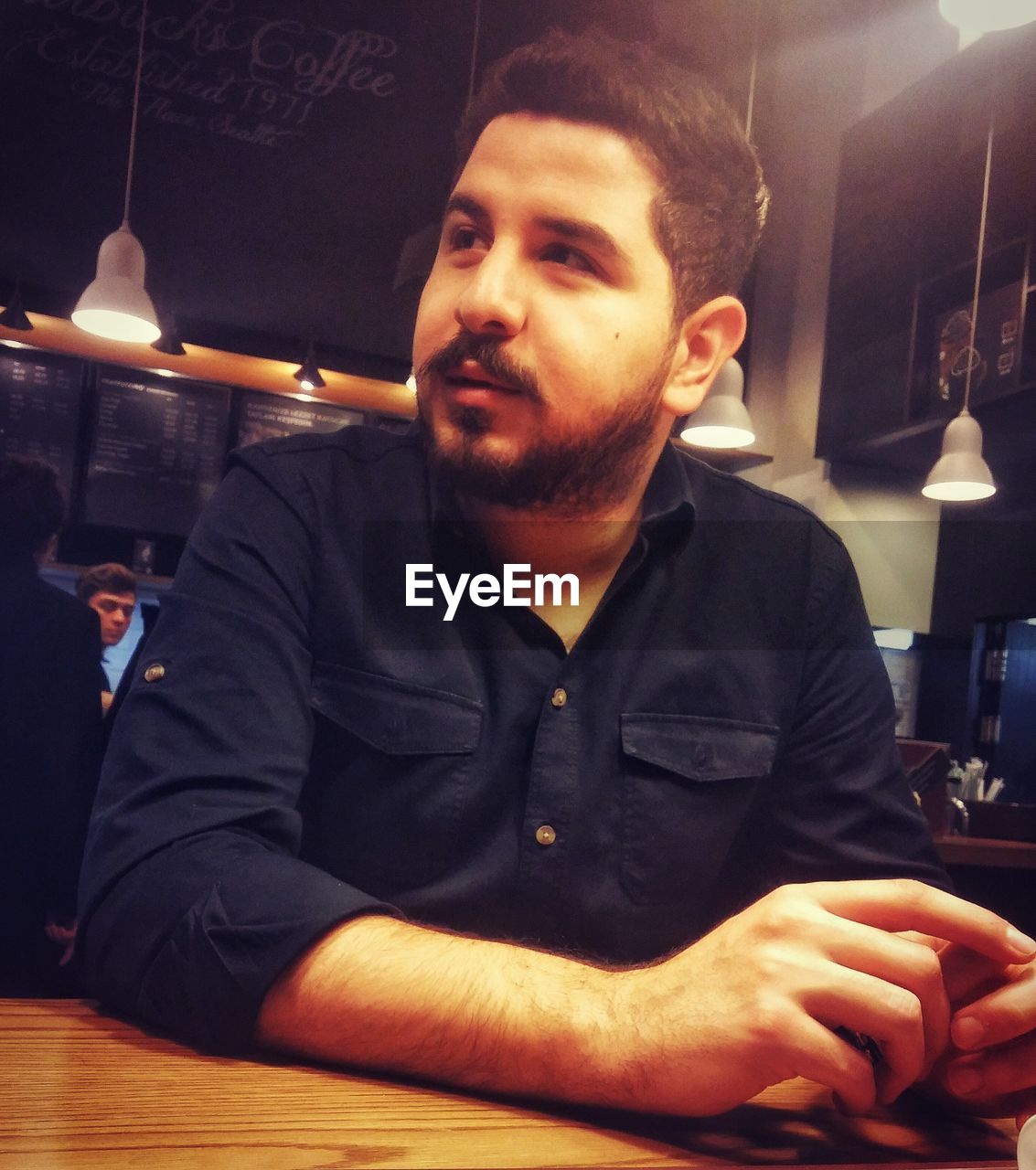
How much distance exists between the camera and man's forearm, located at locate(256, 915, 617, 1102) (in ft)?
1.38

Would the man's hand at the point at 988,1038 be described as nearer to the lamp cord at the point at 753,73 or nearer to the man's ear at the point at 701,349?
the man's ear at the point at 701,349

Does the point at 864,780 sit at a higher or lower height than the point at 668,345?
lower

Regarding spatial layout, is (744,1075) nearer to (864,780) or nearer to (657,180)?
(864,780)

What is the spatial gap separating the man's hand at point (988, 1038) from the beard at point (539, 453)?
1.65 feet

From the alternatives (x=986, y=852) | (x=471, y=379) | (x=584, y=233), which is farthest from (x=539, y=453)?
(x=986, y=852)

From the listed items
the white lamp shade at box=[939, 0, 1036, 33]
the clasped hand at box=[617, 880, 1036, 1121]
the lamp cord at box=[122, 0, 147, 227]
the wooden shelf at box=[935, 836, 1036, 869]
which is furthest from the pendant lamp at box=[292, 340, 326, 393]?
the wooden shelf at box=[935, 836, 1036, 869]

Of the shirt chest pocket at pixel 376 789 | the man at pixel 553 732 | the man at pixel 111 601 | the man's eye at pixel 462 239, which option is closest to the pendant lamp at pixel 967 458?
the man at pixel 553 732

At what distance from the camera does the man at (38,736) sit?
1139mm

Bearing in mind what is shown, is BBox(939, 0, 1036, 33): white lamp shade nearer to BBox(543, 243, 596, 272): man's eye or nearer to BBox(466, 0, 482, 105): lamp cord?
BBox(466, 0, 482, 105): lamp cord

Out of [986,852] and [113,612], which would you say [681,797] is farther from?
[986,852]

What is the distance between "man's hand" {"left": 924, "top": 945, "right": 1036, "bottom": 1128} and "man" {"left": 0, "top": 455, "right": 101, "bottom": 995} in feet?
3.30

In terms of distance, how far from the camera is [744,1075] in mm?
408

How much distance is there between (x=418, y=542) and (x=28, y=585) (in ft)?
2.15

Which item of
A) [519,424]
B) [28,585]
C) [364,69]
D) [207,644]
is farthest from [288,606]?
[364,69]
